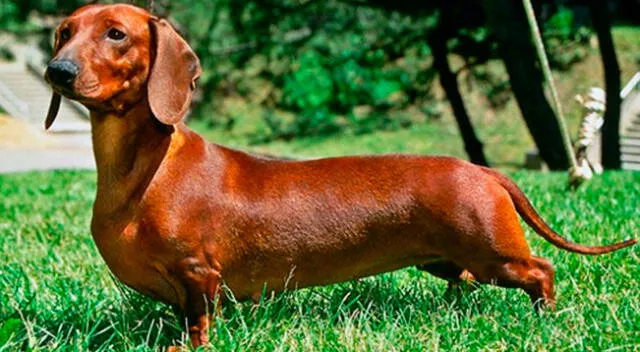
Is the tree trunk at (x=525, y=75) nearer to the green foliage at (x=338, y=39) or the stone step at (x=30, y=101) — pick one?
the green foliage at (x=338, y=39)

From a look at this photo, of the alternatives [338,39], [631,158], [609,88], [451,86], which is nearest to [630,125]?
[631,158]

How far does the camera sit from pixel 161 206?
9.29 ft

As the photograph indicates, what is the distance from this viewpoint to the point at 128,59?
278 centimetres

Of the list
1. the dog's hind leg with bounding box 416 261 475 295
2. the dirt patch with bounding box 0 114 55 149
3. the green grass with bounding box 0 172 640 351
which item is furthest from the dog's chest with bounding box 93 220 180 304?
the dirt patch with bounding box 0 114 55 149

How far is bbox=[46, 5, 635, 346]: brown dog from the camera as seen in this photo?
2.81 metres

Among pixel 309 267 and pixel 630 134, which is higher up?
pixel 309 267

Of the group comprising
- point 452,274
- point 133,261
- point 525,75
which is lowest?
point 525,75

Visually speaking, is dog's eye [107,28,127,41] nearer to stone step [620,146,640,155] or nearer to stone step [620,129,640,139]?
stone step [620,146,640,155]

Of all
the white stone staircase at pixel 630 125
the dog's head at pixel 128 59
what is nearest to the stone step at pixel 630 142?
the white stone staircase at pixel 630 125

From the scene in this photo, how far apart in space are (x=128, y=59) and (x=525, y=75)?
7380 millimetres

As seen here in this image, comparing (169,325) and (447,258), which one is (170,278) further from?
(447,258)

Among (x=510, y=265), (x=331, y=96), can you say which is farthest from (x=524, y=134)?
(x=510, y=265)

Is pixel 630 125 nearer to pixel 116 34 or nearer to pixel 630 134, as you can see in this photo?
pixel 630 134

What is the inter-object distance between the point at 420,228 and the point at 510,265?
0.30 metres
